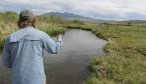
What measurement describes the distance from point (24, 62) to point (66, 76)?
11.3 meters

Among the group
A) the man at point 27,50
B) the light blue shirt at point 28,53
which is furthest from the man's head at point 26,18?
the light blue shirt at point 28,53

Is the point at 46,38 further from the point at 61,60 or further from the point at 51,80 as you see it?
the point at 61,60

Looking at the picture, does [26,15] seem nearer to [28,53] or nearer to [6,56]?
[28,53]

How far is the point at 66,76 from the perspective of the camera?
16.5 metres

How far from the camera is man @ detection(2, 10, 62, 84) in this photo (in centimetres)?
525

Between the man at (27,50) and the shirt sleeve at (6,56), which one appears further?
the shirt sleeve at (6,56)

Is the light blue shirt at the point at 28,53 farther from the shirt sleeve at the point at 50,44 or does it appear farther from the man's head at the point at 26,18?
the man's head at the point at 26,18

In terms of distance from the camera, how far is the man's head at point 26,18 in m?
5.30

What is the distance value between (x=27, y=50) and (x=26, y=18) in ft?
1.83

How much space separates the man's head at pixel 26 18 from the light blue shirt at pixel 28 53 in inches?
5.0

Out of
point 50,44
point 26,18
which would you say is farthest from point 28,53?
point 26,18

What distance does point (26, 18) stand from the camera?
5324 mm

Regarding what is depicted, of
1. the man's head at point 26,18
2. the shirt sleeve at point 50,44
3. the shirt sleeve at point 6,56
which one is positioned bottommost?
the shirt sleeve at point 6,56

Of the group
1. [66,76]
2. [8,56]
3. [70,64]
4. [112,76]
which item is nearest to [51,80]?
[66,76]
